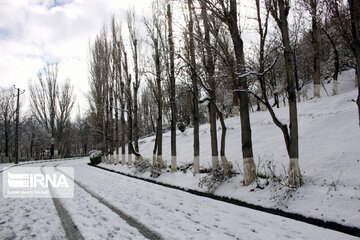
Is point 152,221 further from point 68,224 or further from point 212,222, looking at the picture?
point 68,224

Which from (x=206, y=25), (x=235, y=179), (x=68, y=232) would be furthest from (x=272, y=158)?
(x=68, y=232)

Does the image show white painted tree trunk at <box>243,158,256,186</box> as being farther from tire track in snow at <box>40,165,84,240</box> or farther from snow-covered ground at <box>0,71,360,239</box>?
tire track in snow at <box>40,165,84,240</box>

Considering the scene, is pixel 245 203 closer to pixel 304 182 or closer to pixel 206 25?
pixel 304 182

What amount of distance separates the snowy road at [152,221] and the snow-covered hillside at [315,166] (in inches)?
38.4

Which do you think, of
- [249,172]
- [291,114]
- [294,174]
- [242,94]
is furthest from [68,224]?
[242,94]

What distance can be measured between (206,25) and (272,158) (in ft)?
20.6

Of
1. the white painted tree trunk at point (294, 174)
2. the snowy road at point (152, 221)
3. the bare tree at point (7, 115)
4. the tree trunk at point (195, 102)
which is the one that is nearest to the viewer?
the snowy road at point (152, 221)

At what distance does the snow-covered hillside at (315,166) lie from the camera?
500 cm

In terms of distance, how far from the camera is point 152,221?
4.33 metres

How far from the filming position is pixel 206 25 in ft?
32.3

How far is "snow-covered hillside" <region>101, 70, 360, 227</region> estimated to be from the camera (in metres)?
5.00

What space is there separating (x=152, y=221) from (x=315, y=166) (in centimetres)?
517

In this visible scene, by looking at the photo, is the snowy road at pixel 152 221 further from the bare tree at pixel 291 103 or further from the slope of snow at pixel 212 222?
the bare tree at pixel 291 103
